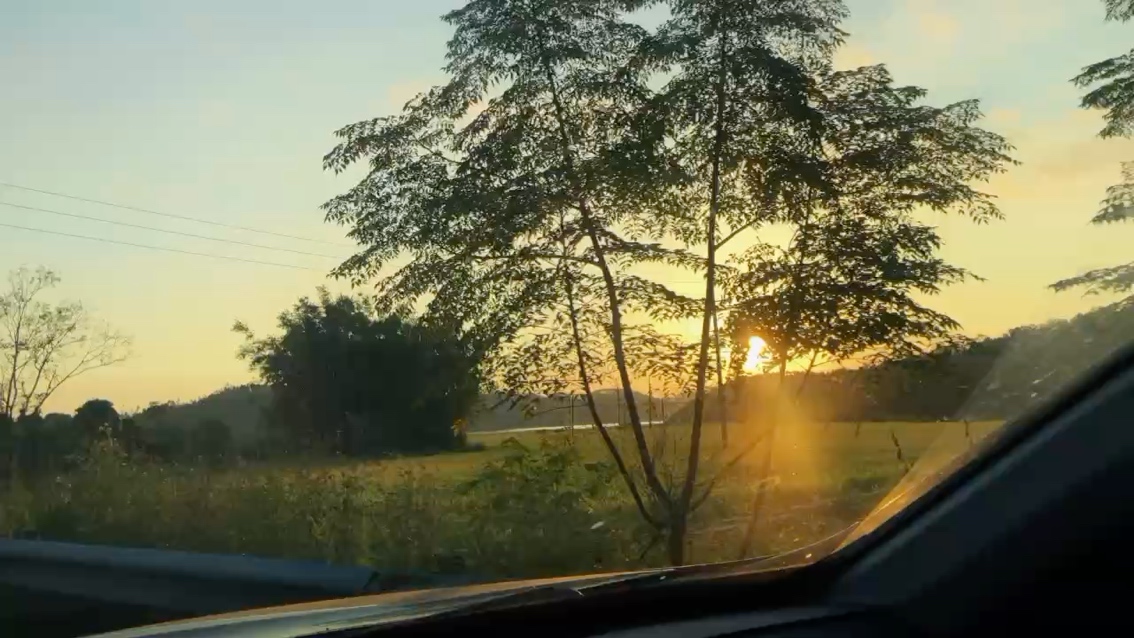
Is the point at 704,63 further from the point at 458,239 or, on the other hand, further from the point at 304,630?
the point at 304,630

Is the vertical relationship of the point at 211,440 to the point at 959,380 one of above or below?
above

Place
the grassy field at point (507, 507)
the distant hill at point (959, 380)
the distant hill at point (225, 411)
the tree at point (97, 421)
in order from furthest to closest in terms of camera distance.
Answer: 1. the distant hill at point (225, 411)
2. the tree at point (97, 421)
3. the grassy field at point (507, 507)
4. the distant hill at point (959, 380)

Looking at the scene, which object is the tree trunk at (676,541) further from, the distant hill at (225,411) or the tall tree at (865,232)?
the distant hill at (225,411)

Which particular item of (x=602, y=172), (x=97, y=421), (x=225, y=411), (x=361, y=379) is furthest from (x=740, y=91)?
(x=225, y=411)

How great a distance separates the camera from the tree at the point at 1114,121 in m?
5.74

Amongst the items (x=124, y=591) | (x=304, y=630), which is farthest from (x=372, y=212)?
(x=304, y=630)

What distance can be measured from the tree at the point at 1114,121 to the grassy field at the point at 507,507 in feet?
4.30

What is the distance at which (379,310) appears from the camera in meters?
9.83

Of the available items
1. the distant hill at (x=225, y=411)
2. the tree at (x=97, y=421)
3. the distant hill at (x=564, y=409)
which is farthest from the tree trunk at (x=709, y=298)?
the distant hill at (x=225, y=411)

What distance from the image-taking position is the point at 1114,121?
7.77m

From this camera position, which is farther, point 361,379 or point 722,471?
point 361,379

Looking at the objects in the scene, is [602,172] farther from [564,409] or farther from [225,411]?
[225,411]

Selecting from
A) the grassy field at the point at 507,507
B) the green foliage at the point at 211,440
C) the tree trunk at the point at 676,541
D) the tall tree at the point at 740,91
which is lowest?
the tree trunk at the point at 676,541

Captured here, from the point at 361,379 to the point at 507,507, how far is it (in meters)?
7.97
